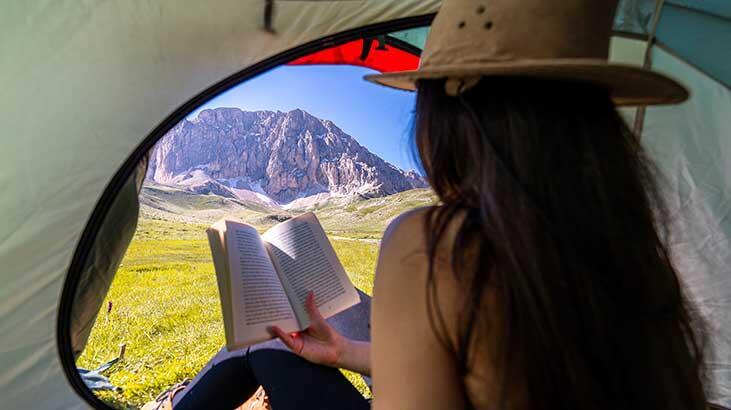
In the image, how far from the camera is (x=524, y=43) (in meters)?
0.52

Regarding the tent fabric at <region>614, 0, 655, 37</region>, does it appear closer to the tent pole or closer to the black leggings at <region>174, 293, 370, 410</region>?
the tent pole

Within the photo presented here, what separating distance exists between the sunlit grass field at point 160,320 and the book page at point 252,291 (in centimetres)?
59

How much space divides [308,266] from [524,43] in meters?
0.73

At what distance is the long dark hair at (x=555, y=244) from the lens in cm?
42

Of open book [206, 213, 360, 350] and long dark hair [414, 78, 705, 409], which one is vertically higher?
long dark hair [414, 78, 705, 409]

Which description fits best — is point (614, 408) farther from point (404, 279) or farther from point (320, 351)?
point (320, 351)

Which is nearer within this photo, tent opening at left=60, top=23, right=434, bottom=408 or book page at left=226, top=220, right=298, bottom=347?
book page at left=226, top=220, right=298, bottom=347

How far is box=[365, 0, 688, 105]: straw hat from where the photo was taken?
483 millimetres

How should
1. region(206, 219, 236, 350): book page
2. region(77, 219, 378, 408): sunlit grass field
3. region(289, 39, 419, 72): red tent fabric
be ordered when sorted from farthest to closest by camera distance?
region(77, 219, 378, 408): sunlit grass field → region(289, 39, 419, 72): red tent fabric → region(206, 219, 236, 350): book page

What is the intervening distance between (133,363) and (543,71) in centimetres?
225

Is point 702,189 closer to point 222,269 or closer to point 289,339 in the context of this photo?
point 289,339

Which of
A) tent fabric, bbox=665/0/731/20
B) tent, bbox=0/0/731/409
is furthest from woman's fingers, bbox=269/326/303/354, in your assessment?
tent fabric, bbox=665/0/731/20

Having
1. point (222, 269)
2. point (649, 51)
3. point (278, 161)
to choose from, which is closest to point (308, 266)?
point (222, 269)

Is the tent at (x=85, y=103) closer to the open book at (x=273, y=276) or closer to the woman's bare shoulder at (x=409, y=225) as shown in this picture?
the open book at (x=273, y=276)
